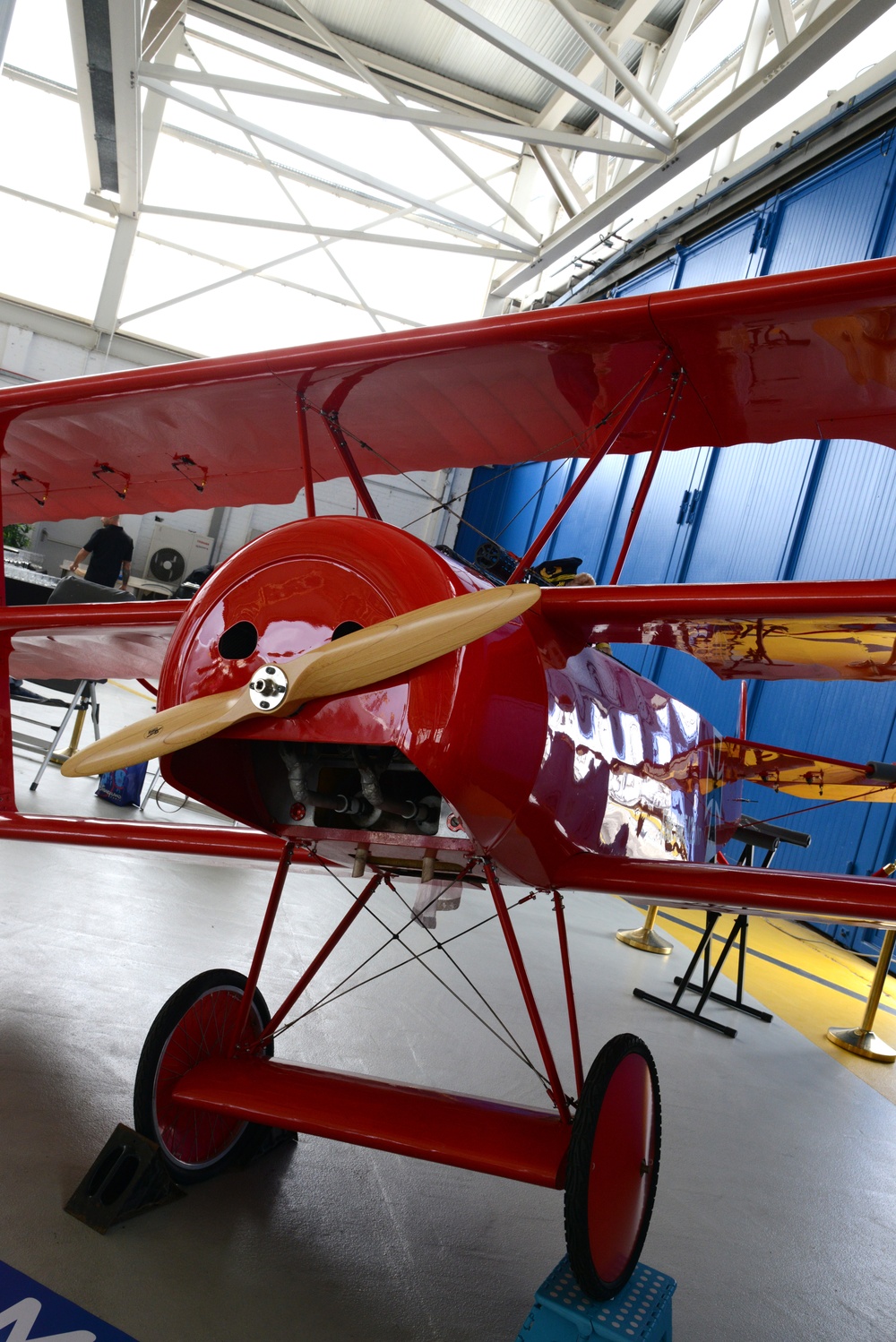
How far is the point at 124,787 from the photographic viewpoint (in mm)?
6660

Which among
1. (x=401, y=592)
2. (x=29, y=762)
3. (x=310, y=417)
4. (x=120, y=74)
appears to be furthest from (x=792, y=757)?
(x=120, y=74)

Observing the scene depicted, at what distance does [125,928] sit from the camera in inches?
Answer: 167

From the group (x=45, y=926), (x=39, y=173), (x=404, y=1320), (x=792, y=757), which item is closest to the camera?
(x=404, y=1320)

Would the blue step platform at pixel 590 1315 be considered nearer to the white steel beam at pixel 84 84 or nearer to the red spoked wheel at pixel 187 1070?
the red spoked wheel at pixel 187 1070

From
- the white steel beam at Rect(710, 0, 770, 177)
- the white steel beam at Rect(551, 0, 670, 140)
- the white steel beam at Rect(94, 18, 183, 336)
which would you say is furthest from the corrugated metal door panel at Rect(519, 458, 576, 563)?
the white steel beam at Rect(94, 18, 183, 336)

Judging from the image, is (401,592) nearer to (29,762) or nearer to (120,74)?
(29,762)

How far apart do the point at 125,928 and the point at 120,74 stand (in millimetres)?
11427

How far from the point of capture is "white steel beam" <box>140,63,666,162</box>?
10.2 meters

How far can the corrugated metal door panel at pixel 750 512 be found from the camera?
31.4 feet

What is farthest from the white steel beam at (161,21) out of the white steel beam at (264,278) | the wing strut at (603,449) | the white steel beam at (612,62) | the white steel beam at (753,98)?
the wing strut at (603,449)

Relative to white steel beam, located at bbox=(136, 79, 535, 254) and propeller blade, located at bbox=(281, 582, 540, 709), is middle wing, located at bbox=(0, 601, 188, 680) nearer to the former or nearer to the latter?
propeller blade, located at bbox=(281, 582, 540, 709)

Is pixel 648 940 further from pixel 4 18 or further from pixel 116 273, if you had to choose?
pixel 116 273

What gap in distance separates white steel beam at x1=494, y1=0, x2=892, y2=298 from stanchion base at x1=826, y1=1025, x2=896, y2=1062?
6.97 meters

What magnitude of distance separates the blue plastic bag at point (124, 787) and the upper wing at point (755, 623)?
4.72 meters
